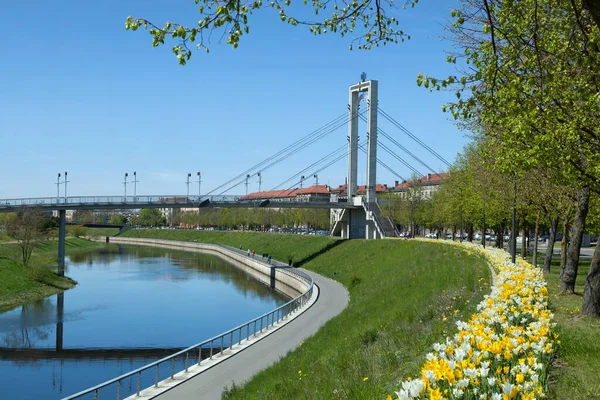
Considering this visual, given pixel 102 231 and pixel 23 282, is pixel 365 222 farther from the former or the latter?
pixel 102 231

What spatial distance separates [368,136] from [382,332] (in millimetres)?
45737

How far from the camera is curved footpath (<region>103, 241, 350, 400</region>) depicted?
1523 cm

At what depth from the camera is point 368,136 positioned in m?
60.3

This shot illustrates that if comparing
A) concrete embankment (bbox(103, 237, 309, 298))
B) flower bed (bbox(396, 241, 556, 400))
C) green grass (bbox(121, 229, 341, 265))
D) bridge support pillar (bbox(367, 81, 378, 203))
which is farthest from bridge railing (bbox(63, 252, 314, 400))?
green grass (bbox(121, 229, 341, 265))

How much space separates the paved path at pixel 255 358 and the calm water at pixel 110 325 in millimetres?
A: 1603

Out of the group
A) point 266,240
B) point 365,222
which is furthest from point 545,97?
point 266,240

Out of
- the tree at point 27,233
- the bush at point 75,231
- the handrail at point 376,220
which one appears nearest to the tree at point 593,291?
the handrail at point 376,220

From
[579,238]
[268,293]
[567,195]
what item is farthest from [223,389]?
[268,293]

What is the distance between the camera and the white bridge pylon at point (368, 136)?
191 ft

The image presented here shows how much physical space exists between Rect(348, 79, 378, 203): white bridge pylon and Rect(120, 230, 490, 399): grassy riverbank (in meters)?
16.7

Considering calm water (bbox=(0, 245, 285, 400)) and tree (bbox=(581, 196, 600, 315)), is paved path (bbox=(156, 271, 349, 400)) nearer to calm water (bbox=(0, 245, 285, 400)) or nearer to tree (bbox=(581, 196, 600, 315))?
calm water (bbox=(0, 245, 285, 400))

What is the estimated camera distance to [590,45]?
1075 centimetres

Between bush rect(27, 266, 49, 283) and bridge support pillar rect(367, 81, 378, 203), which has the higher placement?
bridge support pillar rect(367, 81, 378, 203)

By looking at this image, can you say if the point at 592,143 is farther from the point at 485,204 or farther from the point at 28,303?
the point at 28,303
